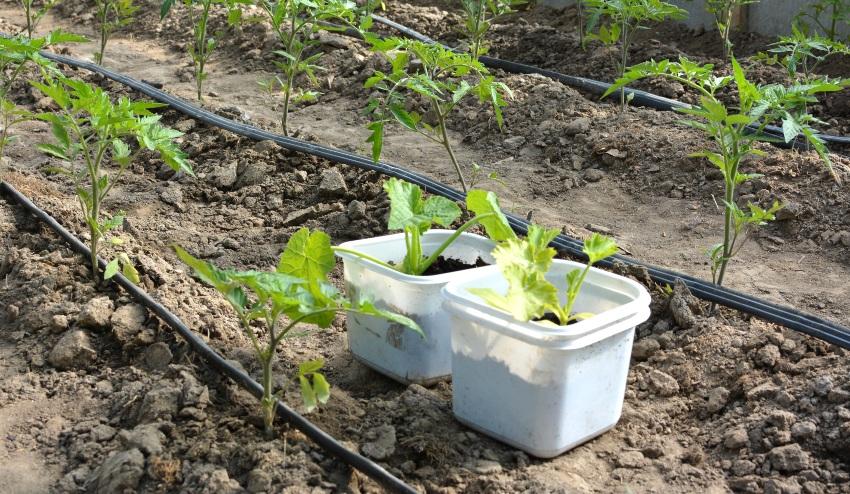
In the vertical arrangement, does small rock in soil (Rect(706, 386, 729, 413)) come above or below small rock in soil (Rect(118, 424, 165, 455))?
above

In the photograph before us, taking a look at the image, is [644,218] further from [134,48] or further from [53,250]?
[134,48]

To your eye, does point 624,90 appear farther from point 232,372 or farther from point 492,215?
point 232,372

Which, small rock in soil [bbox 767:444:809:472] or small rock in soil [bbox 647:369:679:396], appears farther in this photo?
small rock in soil [bbox 647:369:679:396]

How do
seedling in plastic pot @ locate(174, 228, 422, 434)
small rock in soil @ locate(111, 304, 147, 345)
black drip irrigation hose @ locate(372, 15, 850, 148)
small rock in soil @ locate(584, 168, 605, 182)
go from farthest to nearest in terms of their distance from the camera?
black drip irrigation hose @ locate(372, 15, 850, 148) → small rock in soil @ locate(584, 168, 605, 182) → small rock in soil @ locate(111, 304, 147, 345) → seedling in plastic pot @ locate(174, 228, 422, 434)

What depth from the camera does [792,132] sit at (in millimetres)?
2787

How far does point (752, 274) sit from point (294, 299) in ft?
7.01

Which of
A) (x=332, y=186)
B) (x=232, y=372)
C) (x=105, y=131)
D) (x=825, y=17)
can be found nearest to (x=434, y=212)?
(x=232, y=372)

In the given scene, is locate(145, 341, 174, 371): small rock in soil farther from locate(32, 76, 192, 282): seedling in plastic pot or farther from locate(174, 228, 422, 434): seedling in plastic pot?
locate(174, 228, 422, 434): seedling in plastic pot

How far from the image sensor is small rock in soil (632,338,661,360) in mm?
2908

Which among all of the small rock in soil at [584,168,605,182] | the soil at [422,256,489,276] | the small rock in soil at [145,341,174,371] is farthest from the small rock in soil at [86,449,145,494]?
Answer: the small rock in soil at [584,168,605,182]

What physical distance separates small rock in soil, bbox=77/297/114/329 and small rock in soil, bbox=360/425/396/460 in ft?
3.23

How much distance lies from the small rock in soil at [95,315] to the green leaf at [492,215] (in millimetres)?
1193

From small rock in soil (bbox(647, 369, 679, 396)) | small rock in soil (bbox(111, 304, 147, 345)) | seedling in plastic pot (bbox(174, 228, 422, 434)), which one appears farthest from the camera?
small rock in soil (bbox(111, 304, 147, 345))

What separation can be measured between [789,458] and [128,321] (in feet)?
6.31
